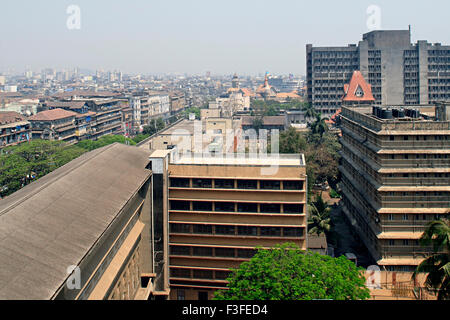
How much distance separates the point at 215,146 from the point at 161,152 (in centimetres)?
1592

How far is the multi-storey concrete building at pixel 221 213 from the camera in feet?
102

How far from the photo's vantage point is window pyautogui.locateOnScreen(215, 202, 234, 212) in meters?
31.7

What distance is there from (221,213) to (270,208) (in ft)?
11.2

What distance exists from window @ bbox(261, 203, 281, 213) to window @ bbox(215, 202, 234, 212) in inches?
84.4

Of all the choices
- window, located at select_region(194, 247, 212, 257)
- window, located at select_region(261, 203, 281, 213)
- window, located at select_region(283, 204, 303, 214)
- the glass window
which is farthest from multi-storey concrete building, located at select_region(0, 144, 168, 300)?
window, located at select_region(283, 204, 303, 214)

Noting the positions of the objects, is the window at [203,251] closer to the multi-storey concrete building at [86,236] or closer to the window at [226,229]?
the window at [226,229]

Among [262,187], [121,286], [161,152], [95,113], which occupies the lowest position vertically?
[121,286]

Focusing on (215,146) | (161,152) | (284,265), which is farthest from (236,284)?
(215,146)

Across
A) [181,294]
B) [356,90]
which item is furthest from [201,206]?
[356,90]

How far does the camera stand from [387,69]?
9800 cm

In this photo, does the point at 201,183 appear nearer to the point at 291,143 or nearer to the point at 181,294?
the point at 181,294

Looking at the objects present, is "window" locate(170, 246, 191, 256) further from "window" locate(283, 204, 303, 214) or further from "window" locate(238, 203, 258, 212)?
"window" locate(283, 204, 303, 214)

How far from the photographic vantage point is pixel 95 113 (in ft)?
328

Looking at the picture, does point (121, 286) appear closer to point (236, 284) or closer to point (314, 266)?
point (236, 284)
